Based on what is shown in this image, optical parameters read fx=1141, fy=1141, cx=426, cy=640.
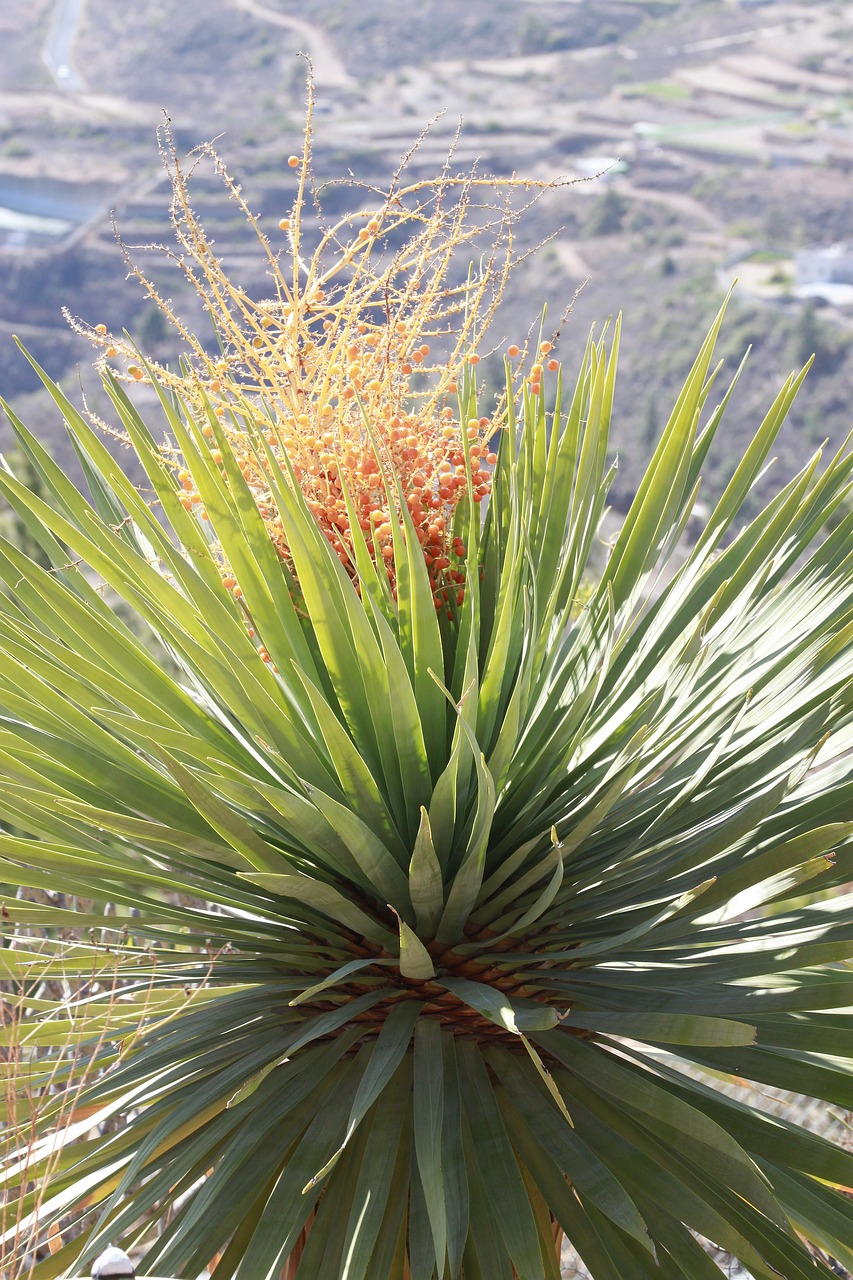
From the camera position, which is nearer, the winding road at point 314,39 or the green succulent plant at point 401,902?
the green succulent plant at point 401,902

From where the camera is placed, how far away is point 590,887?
3.82 feet

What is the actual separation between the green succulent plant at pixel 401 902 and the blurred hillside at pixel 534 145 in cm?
1590

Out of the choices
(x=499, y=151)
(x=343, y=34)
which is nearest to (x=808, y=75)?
(x=499, y=151)

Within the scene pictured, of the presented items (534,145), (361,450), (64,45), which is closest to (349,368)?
(361,450)

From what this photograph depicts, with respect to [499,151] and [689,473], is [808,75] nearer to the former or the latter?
[499,151]

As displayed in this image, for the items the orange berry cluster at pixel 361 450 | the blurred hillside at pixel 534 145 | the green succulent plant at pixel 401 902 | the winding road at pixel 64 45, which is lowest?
the green succulent plant at pixel 401 902

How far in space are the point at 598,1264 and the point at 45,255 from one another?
77.2 ft

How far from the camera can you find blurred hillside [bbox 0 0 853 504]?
21.3 meters

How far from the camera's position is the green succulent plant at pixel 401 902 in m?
0.99

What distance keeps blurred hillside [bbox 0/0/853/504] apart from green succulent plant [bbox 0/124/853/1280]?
1590 centimetres

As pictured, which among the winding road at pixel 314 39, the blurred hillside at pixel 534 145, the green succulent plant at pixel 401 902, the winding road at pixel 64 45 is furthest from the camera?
the winding road at pixel 64 45

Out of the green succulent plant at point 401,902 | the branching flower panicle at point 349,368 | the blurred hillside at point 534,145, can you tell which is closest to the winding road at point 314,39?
the blurred hillside at point 534,145

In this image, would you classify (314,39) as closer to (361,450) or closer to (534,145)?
(534,145)

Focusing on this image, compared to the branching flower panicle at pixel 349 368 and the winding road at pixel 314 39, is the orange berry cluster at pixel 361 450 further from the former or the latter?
the winding road at pixel 314 39
